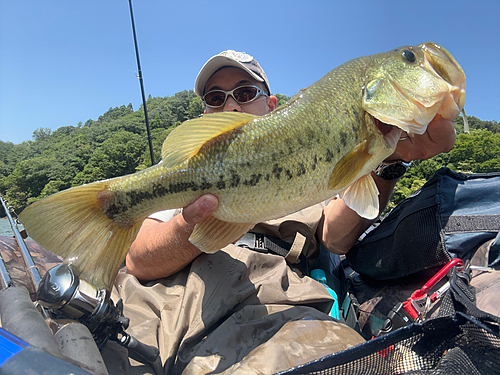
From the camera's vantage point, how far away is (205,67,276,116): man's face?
299cm

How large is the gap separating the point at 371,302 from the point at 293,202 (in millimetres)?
1408

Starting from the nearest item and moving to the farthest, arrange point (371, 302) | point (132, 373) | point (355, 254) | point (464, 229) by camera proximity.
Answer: point (132, 373)
point (464, 229)
point (371, 302)
point (355, 254)

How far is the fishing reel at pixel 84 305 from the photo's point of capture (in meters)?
1.27

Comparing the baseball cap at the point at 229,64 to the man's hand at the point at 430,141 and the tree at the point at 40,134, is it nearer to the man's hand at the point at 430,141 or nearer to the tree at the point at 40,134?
the man's hand at the point at 430,141

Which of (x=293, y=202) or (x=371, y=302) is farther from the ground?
(x=293, y=202)

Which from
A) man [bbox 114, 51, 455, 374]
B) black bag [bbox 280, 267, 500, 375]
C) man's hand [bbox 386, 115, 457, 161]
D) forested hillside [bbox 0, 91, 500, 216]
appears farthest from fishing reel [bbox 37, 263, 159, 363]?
forested hillside [bbox 0, 91, 500, 216]

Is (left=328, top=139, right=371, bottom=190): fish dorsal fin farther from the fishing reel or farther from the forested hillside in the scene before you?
the forested hillside

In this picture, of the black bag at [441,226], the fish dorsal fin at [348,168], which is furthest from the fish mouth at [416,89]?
the black bag at [441,226]

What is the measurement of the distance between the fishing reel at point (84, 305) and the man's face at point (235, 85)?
7.10 feet

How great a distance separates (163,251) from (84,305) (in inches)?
28.8

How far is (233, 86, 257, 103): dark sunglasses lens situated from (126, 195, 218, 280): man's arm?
157cm

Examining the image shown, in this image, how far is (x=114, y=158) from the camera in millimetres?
39438

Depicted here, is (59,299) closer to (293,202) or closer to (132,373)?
(132,373)

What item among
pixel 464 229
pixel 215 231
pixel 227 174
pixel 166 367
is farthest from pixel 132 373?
pixel 464 229
